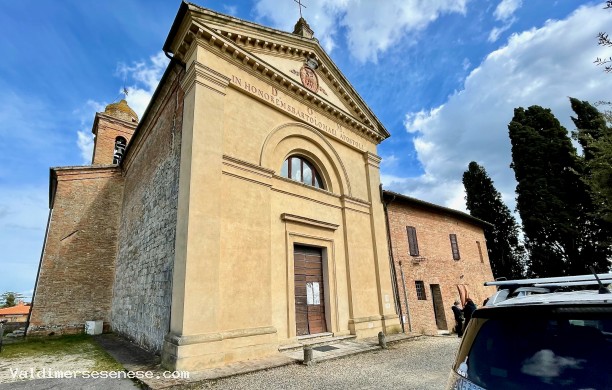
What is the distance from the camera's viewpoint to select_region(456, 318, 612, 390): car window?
144cm

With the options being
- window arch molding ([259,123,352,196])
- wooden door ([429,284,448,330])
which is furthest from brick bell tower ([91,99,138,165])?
wooden door ([429,284,448,330])

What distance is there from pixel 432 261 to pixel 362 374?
10804 mm

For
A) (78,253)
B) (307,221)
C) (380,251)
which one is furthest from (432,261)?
(78,253)

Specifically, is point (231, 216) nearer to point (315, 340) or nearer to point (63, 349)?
point (315, 340)

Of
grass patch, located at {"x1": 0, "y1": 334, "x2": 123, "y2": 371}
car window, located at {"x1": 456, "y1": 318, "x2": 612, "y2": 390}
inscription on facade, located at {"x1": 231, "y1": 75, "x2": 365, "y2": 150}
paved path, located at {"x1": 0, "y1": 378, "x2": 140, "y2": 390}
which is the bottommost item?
paved path, located at {"x1": 0, "y1": 378, "x2": 140, "y2": 390}

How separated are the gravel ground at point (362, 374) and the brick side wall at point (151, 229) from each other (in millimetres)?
2535

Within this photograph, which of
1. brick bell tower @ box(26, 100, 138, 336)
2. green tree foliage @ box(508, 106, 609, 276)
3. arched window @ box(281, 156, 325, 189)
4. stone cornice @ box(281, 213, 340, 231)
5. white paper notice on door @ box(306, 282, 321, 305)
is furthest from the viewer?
green tree foliage @ box(508, 106, 609, 276)

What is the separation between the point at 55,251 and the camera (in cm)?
1345

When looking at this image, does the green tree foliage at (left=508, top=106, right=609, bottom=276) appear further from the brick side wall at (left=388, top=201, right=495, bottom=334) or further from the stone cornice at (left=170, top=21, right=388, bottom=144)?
the stone cornice at (left=170, top=21, right=388, bottom=144)

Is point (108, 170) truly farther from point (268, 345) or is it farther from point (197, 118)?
point (268, 345)

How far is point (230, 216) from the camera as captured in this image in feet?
25.7

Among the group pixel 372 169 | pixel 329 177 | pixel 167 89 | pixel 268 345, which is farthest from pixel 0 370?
pixel 372 169

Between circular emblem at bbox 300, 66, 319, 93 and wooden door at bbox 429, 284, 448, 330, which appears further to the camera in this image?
wooden door at bbox 429, 284, 448, 330

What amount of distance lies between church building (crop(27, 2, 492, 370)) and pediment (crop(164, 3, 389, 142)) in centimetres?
5
